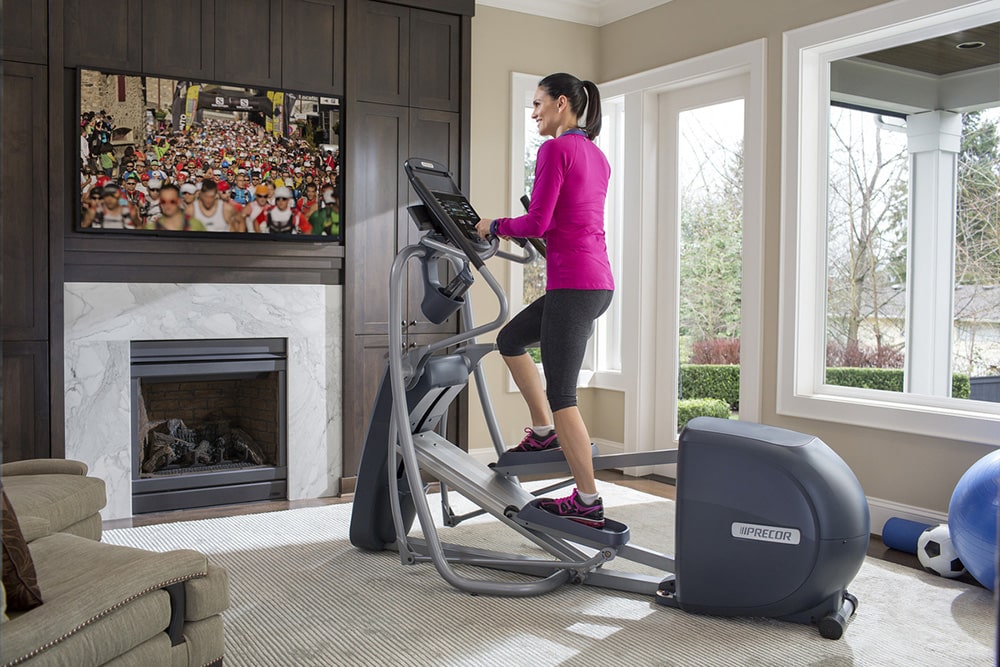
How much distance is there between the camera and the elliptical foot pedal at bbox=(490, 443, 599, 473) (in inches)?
126

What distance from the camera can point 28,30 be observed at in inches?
155

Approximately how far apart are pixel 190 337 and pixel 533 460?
2.05 meters

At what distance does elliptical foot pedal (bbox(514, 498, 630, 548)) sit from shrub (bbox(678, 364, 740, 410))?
2113 millimetres

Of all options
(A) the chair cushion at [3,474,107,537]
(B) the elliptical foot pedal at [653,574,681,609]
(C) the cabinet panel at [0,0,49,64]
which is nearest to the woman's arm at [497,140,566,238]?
(B) the elliptical foot pedal at [653,574,681,609]

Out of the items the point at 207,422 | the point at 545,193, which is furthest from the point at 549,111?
the point at 207,422

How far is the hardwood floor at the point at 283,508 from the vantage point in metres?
3.65

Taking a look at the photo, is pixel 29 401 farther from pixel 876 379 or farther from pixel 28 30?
pixel 876 379

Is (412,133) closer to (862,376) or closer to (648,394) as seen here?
(648,394)

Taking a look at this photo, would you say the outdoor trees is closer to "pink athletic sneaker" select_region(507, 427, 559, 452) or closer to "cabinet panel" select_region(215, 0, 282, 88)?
"pink athletic sneaker" select_region(507, 427, 559, 452)

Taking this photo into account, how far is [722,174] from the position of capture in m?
5.06

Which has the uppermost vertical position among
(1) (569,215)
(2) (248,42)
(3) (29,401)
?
(2) (248,42)

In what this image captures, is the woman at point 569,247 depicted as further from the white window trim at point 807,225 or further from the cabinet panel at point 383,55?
the cabinet panel at point 383,55

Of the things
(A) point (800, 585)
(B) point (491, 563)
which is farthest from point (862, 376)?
(B) point (491, 563)

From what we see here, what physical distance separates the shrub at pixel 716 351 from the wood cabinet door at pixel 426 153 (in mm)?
1469
